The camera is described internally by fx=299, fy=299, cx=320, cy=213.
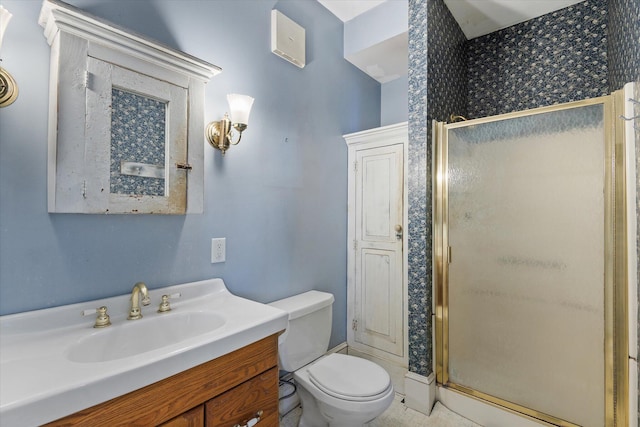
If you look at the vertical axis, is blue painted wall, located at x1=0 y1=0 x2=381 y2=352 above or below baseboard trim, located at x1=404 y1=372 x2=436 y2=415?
above

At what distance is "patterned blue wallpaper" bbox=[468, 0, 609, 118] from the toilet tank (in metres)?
2.16

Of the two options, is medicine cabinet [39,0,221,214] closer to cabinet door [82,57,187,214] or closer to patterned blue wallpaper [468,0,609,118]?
cabinet door [82,57,187,214]

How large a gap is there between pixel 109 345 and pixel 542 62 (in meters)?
3.28

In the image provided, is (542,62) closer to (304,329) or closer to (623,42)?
(623,42)

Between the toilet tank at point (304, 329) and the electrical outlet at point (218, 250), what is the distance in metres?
0.45

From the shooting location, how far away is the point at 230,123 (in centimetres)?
155

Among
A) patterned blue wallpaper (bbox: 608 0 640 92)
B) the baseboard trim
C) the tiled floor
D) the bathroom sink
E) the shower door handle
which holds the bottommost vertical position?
the tiled floor

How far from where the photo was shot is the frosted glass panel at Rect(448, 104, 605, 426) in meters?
1.50

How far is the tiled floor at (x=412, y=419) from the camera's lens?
177 centimetres

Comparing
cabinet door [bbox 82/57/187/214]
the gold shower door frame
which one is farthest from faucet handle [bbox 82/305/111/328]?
the gold shower door frame

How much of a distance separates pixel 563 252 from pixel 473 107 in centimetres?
158

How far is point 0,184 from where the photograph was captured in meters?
0.98

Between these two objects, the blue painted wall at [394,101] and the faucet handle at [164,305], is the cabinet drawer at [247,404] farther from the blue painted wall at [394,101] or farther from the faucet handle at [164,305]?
the blue painted wall at [394,101]

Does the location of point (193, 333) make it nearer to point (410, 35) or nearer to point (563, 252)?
point (563, 252)
